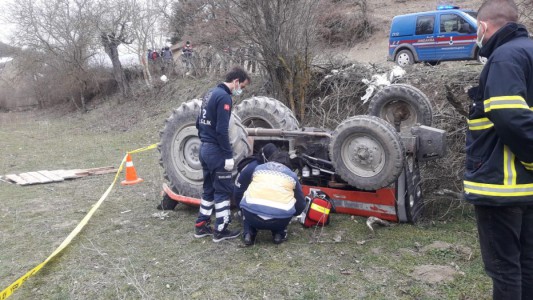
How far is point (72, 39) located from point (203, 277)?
22.5m

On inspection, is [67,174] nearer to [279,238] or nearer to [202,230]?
[202,230]

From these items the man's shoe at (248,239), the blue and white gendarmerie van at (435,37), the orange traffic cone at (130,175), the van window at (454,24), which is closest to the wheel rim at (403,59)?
the blue and white gendarmerie van at (435,37)

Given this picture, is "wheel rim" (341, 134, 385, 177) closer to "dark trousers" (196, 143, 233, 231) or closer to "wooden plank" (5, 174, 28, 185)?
"dark trousers" (196, 143, 233, 231)

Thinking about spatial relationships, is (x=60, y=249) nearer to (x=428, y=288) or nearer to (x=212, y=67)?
(x=428, y=288)

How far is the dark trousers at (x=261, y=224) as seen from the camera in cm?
417

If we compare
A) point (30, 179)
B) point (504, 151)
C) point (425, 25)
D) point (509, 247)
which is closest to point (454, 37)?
point (425, 25)

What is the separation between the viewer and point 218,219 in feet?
15.0

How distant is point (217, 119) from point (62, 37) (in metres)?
21.9

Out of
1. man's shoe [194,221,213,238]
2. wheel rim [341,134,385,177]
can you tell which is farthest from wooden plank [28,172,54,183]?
wheel rim [341,134,385,177]

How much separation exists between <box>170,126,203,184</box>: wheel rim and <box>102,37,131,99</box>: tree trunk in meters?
17.9

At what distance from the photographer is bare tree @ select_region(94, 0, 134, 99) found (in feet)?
72.0

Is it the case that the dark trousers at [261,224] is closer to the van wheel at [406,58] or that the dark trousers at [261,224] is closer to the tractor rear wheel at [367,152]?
the tractor rear wheel at [367,152]

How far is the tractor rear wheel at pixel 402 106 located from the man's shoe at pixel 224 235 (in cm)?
240

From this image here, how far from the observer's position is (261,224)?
4.21 meters
